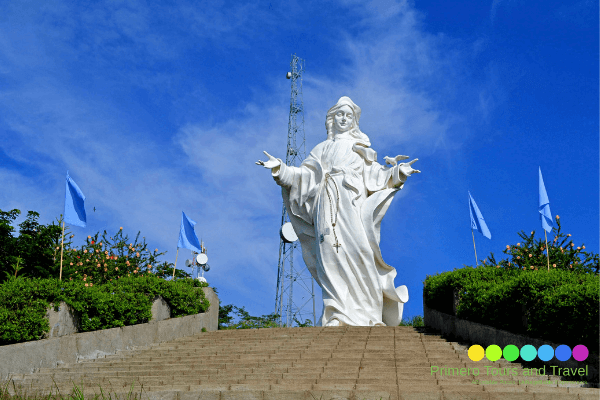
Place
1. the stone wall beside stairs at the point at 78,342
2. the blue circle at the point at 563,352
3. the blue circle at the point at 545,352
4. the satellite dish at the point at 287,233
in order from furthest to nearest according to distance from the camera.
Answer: the satellite dish at the point at 287,233, the stone wall beside stairs at the point at 78,342, the blue circle at the point at 545,352, the blue circle at the point at 563,352

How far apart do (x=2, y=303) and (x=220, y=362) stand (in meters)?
3.33

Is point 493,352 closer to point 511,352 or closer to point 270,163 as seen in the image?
point 511,352

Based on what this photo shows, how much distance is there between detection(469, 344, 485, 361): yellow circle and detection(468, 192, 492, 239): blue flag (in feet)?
18.6

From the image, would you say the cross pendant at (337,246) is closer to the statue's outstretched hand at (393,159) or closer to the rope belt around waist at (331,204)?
the rope belt around waist at (331,204)

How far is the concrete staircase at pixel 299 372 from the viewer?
4.80 m

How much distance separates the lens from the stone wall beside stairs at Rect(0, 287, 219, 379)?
7.41m

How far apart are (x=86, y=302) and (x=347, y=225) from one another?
588 cm

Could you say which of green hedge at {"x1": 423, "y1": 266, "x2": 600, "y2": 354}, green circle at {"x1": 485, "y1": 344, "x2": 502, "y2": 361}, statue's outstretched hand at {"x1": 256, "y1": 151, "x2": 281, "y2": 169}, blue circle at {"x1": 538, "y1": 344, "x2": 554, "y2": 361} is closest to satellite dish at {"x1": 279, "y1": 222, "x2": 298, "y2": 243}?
statue's outstretched hand at {"x1": 256, "y1": 151, "x2": 281, "y2": 169}

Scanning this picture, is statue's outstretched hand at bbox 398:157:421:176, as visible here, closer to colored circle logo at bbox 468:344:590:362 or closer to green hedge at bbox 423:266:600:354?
green hedge at bbox 423:266:600:354

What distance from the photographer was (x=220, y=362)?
7090mm

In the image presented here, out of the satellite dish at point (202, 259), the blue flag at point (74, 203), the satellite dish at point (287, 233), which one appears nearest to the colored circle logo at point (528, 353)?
the blue flag at point (74, 203)

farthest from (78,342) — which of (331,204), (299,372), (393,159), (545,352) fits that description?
(393,159)

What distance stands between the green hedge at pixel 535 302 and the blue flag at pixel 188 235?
254 inches

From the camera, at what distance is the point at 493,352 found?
725cm
